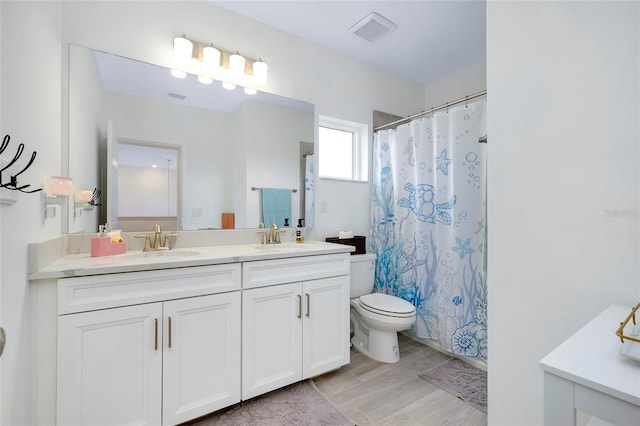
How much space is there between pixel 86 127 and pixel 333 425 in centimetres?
214

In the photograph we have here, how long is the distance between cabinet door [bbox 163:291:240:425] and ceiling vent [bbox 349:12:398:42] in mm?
2110

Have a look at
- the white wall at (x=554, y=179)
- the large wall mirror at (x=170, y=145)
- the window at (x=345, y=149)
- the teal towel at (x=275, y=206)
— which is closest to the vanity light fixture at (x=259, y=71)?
the large wall mirror at (x=170, y=145)

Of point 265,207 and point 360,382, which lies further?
point 265,207

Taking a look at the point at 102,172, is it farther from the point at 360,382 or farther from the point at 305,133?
the point at 360,382

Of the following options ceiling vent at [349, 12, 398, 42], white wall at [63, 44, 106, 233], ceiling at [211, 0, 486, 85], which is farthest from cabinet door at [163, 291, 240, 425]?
ceiling vent at [349, 12, 398, 42]

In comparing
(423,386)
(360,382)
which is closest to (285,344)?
(360,382)

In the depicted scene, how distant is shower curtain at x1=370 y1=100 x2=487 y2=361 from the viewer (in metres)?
2.08

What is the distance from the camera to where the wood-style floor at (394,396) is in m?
1.53

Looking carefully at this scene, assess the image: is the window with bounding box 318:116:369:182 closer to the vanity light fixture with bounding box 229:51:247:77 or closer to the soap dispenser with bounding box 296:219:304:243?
the soap dispenser with bounding box 296:219:304:243

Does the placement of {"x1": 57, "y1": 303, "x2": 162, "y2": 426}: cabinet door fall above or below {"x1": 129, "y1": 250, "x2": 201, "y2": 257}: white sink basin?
below

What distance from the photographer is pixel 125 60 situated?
1.70 m

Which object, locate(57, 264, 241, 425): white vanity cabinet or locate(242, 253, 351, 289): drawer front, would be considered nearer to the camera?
locate(57, 264, 241, 425): white vanity cabinet

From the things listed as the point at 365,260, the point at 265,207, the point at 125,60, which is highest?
the point at 125,60

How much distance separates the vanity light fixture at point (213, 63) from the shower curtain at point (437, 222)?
1.27m
